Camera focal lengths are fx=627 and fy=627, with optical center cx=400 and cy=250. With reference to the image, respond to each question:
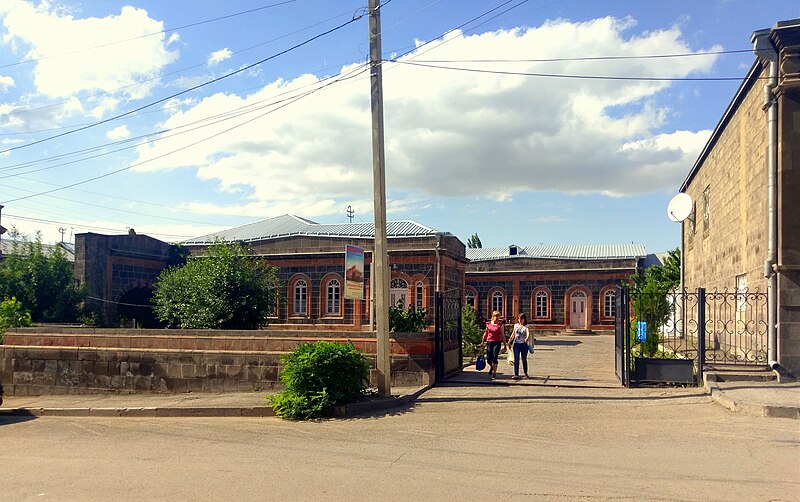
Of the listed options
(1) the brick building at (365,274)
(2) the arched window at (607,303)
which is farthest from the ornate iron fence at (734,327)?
(2) the arched window at (607,303)

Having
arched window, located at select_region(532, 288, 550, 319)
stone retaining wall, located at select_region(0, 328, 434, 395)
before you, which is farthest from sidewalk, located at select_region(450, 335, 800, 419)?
arched window, located at select_region(532, 288, 550, 319)

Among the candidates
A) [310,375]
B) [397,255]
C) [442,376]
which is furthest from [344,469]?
[397,255]

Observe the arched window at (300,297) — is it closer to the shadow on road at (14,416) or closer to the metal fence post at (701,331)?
the shadow on road at (14,416)

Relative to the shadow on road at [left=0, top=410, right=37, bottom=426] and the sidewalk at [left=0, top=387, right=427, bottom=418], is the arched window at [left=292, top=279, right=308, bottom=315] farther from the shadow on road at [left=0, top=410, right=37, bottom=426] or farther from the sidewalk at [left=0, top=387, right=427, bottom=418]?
the shadow on road at [left=0, top=410, right=37, bottom=426]

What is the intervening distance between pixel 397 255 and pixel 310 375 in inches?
706

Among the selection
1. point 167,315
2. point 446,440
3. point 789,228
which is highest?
point 789,228

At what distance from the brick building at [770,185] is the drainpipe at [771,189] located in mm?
16

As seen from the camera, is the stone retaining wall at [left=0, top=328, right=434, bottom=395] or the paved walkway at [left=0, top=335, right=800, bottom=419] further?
the stone retaining wall at [left=0, top=328, right=434, bottom=395]

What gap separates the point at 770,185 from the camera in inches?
456

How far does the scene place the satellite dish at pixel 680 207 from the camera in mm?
19281

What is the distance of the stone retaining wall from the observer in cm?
1267

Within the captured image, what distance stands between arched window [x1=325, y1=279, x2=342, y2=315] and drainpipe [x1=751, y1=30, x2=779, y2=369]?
21.5 meters

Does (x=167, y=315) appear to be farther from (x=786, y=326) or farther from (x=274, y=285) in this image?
(x=786, y=326)

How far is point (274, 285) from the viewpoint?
55.7 feet
